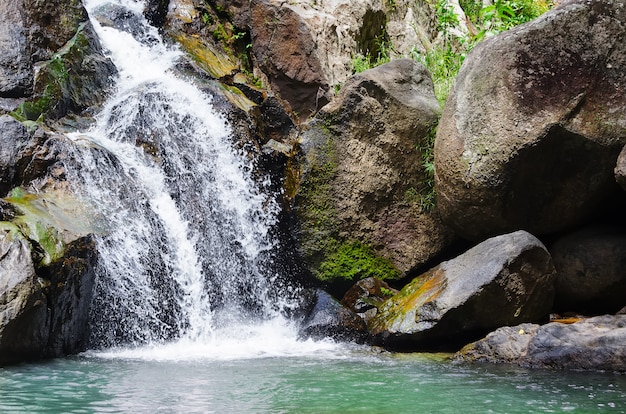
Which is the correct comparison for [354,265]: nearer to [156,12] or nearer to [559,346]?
[559,346]

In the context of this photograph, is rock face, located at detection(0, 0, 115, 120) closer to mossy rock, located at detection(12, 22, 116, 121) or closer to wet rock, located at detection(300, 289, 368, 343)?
mossy rock, located at detection(12, 22, 116, 121)

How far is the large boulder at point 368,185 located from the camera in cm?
916

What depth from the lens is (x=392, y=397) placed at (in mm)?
5152

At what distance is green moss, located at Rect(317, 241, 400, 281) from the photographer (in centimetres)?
907

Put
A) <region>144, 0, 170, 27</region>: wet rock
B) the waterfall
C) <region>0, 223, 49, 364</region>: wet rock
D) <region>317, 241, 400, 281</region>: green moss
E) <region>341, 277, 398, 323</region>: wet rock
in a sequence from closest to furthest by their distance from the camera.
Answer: <region>0, 223, 49, 364</region>: wet rock, the waterfall, <region>341, 277, 398, 323</region>: wet rock, <region>317, 241, 400, 281</region>: green moss, <region>144, 0, 170, 27</region>: wet rock

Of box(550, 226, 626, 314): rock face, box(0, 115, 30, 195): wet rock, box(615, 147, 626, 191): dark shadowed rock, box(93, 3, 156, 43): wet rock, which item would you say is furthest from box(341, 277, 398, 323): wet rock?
box(93, 3, 156, 43): wet rock

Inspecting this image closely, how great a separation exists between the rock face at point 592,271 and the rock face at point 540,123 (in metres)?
0.30

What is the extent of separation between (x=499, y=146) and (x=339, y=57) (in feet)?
18.8

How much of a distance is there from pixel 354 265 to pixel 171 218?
2663mm

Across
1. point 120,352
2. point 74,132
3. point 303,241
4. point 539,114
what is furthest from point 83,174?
point 539,114

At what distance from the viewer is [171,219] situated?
8.98 meters

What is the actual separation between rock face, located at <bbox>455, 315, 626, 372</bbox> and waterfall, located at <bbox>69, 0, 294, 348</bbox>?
10.6 feet

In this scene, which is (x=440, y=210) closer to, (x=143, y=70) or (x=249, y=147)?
(x=249, y=147)

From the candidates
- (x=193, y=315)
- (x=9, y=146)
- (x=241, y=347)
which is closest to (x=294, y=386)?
(x=241, y=347)
